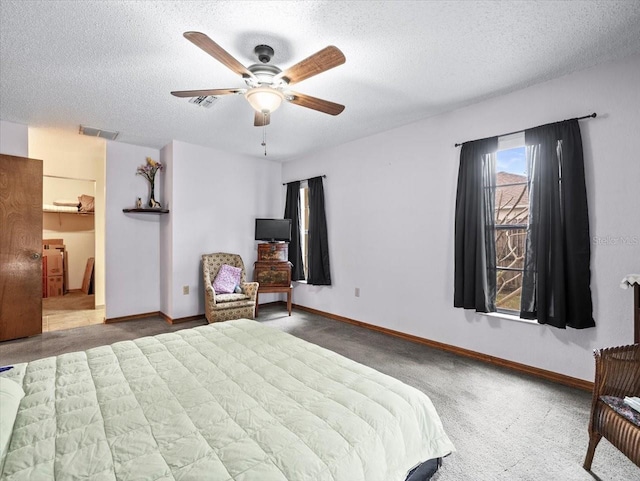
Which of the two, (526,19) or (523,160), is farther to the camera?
(523,160)

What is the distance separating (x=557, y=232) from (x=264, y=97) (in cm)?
269

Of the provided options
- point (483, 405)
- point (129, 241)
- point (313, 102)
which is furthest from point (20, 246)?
point (483, 405)

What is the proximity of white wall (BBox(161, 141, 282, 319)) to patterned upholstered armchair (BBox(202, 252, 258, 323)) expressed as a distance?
239mm

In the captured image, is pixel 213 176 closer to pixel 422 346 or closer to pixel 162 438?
pixel 422 346

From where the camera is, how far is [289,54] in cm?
241

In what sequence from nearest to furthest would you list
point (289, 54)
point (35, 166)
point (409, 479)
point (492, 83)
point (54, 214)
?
point (409, 479)
point (289, 54)
point (492, 83)
point (35, 166)
point (54, 214)

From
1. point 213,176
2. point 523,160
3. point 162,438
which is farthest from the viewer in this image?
point 213,176

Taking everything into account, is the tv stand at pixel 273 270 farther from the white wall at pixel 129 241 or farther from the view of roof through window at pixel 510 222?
the view of roof through window at pixel 510 222

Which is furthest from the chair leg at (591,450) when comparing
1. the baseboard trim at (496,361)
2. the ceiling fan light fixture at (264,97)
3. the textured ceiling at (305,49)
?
the ceiling fan light fixture at (264,97)

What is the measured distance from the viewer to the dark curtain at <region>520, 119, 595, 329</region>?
2.62 meters

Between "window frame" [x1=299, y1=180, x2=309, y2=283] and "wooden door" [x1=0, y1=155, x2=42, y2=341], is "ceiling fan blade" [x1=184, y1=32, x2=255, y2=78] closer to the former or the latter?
"window frame" [x1=299, y1=180, x2=309, y2=283]

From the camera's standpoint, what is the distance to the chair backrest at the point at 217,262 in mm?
4691

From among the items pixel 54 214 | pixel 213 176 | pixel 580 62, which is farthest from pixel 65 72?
pixel 54 214

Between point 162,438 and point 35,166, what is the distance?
14.9 feet
